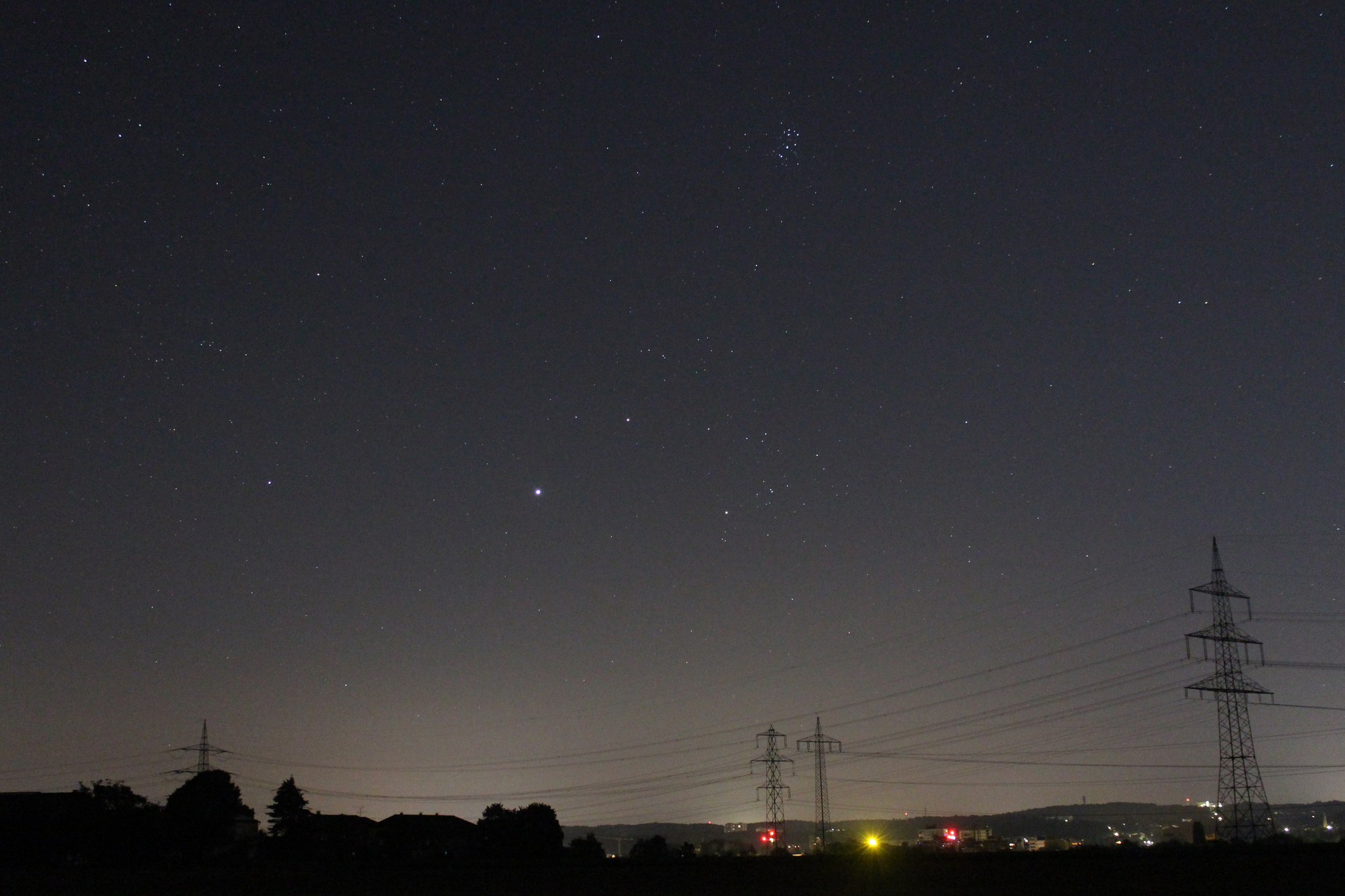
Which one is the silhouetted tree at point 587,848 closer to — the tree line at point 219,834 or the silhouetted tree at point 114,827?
the tree line at point 219,834

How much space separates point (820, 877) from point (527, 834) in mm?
49497

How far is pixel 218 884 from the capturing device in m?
53.4

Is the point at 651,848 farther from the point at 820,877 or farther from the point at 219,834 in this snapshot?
the point at 820,877

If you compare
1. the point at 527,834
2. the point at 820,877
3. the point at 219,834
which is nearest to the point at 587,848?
the point at 527,834

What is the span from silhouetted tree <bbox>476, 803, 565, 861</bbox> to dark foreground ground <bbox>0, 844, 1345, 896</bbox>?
26989 millimetres

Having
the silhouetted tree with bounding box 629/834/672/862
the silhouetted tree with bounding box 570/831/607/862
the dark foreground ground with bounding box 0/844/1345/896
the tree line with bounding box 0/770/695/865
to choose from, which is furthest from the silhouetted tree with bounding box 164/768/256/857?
the silhouetted tree with bounding box 629/834/672/862

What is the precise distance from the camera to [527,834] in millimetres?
93688

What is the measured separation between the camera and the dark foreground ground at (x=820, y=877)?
135 feet

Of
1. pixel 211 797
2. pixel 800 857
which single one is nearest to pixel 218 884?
pixel 800 857

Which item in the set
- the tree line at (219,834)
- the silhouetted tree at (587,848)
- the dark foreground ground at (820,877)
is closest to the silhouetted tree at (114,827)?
the tree line at (219,834)

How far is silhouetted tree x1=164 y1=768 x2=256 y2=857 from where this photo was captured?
281ft

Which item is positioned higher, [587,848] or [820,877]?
[820,877]

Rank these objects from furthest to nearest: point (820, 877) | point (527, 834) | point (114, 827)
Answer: point (527, 834) → point (114, 827) → point (820, 877)

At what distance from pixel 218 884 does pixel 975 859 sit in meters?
36.3
